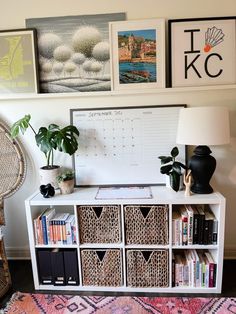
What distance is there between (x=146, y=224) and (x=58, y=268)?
2.36 feet

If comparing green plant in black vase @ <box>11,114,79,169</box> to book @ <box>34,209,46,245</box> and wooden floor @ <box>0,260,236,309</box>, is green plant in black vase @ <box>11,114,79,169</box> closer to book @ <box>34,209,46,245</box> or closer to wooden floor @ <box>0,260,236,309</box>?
book @ <box>34,209,46,245</box>

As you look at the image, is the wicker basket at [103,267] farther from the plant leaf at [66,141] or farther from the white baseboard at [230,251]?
the white baseboard at [230,251]

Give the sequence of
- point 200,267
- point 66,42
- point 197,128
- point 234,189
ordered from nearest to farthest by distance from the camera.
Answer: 1. point 197,128
2. point 200,267
3. point 66,42
4. point 234,189

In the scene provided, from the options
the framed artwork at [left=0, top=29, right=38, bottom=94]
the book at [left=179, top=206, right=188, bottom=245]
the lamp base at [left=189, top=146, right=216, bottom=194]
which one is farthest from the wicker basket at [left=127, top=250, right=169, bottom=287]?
the framed artwork at [left=0, top=29, right=38, bottom=94]

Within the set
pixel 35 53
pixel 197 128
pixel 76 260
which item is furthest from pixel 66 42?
pixel 76 260

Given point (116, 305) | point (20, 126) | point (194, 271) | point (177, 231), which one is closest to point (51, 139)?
point (20, 126)

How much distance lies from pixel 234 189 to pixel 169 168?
2.01 feet

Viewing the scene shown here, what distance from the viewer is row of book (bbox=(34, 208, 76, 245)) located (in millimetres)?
1906

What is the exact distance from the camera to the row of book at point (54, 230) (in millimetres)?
1906

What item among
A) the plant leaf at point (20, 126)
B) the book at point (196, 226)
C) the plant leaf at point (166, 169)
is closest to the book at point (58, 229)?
the plant leaf at point (20, 126)

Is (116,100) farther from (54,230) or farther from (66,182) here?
(54,230)

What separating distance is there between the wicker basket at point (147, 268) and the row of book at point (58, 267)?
1.30ft

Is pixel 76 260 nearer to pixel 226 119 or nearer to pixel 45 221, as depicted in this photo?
pixel 45 221

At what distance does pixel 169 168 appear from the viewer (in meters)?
1.92
